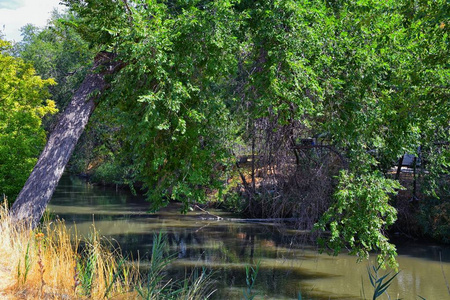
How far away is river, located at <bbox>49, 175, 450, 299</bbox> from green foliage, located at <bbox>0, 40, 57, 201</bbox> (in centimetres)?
294

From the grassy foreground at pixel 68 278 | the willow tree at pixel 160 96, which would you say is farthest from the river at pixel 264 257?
the grassy foreground at pixel 68 278

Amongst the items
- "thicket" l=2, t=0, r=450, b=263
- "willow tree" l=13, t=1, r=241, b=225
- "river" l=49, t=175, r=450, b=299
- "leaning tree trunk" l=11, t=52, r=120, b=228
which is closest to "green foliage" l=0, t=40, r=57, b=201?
"river" l=49, t=175, r=450, b=299

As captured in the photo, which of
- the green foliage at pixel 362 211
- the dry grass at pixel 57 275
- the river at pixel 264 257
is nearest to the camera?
the dry grass at pixel 57 275

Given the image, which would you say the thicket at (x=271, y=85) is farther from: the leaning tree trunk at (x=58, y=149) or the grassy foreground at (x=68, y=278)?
the grassy foreground at (x=68, y=278)

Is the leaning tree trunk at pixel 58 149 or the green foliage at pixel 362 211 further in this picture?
the green foliage at pixel 362 211

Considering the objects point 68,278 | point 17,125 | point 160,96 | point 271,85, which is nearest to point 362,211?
point 271,85

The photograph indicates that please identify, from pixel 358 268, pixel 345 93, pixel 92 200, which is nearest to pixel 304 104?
pixel 345 93

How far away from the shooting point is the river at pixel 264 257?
444 inches

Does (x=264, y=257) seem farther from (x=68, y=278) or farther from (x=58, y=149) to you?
(x=68, y=278)

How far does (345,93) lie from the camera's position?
31.7 feet

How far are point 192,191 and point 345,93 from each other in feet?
12.3

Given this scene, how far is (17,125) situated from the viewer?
53.1 ft

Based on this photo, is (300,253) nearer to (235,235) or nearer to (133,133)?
(235,235)

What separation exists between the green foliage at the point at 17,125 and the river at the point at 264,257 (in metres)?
2.94
